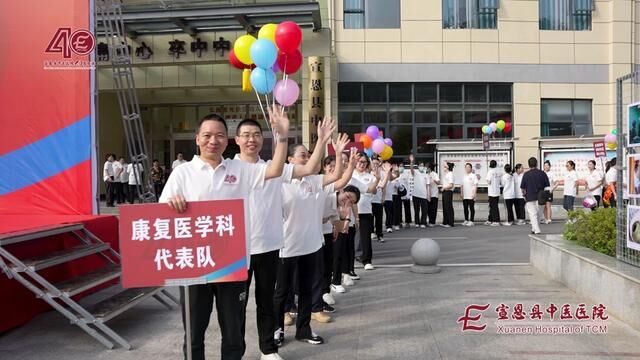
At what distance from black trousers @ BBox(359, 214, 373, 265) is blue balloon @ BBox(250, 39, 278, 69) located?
2.75m

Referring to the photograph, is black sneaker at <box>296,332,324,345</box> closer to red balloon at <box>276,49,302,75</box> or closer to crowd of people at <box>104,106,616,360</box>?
crowd of people at <box>104,106,616,360</box>

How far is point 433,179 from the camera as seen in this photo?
576 inches

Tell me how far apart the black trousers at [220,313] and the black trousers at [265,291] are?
2.03 feet

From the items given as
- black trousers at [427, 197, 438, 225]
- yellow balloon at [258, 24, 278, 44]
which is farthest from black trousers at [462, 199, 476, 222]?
yellow balloon at [258, 24, 278, 44]

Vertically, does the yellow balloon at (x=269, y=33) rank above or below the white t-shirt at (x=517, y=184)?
above

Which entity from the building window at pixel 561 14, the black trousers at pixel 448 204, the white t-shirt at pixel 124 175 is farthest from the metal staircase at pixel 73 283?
the building window at pixel 561 14

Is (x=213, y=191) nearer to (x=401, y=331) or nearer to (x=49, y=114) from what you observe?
(x=401, y=331)

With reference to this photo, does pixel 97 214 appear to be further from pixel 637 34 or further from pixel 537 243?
pixel 637 34

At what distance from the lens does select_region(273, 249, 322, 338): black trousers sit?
15.5ft

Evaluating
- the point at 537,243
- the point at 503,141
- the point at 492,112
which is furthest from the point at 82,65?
the point at 492,112

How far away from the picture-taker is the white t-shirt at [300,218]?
15.6 feet

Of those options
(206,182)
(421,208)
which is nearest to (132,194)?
(421,208)

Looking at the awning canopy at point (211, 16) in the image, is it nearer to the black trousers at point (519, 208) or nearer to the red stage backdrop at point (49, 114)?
the black trousers at point (519, 208)

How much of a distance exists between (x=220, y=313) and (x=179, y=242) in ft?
2.25
